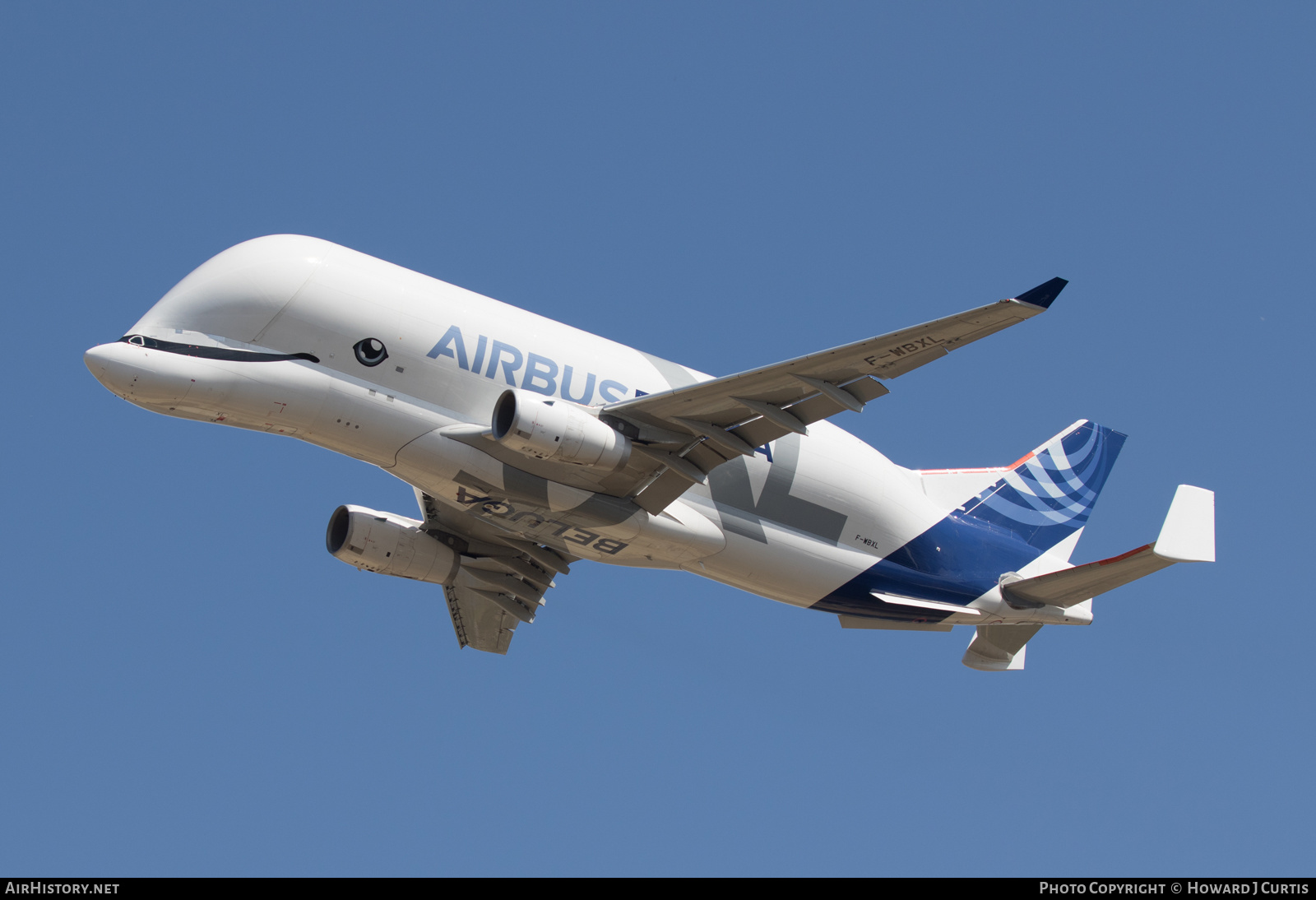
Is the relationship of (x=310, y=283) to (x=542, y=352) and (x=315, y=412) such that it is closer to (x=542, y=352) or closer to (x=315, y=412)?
(x=315, y=412)

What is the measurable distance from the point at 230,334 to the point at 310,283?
1772mm

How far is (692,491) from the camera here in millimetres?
29656

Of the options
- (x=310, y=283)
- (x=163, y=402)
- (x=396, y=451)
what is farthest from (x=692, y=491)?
(x=163, y=402)

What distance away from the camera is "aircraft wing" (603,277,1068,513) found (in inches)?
942

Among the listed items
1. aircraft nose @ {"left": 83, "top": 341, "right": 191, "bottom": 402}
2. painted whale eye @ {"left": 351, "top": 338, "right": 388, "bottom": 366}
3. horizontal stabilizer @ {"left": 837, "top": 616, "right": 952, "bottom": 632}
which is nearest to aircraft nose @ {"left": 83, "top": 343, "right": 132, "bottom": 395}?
aircraft nose @ {"left": 83, "top": 341, "right": 191, "bottom": 402}

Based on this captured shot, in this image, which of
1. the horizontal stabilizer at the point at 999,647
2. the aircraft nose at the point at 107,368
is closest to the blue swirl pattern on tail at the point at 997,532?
the horizontal stabilizer at the point at 999,647

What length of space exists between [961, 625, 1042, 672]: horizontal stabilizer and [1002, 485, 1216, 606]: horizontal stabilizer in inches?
123

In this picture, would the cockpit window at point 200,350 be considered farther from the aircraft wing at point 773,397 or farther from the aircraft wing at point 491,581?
the aircraft wing at point 491,581

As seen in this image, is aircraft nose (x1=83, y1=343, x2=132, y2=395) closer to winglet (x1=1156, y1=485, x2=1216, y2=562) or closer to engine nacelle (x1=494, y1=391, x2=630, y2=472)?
engine nacelle (x1=494, y1=391, x2=630, y2=472)

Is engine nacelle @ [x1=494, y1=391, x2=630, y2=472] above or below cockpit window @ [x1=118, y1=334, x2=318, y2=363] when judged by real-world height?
below

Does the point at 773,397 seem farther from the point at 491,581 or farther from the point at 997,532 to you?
the point at 491,581

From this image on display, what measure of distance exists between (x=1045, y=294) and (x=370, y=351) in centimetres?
1255

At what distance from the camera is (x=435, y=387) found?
27.6 metres

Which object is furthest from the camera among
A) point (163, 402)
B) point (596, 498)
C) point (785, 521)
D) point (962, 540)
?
point (962, 540)
